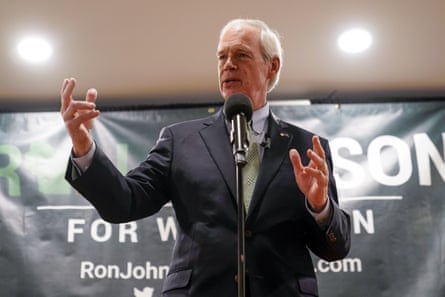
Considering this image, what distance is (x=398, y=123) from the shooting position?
141 inches

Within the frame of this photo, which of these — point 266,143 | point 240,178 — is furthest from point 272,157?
point 240,178

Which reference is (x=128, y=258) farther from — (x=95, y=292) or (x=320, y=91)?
(x=320, y=91)

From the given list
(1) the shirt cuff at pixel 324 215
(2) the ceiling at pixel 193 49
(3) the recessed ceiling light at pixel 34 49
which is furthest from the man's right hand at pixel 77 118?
(3) the recessed ceiling light at pixel 34 49

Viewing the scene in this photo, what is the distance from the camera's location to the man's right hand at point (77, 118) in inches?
53.5

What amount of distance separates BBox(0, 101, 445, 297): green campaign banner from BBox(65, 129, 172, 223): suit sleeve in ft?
5.94

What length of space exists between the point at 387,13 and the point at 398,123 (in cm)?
82

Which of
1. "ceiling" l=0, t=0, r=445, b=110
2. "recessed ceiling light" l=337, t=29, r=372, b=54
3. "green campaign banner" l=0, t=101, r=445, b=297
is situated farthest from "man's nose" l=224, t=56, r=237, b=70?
"green campaign banner" l=0, t=101, r=445, b=297

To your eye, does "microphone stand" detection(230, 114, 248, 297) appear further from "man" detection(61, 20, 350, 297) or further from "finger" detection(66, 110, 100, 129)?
"finger" detection(66, 110, 100, 129)

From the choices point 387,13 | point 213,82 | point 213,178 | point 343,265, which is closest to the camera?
point 213,178

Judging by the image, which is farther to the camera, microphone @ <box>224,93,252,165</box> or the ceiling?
the ceiling

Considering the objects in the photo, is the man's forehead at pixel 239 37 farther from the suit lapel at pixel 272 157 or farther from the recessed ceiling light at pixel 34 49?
the recessed ceiling light at pixel 34 49

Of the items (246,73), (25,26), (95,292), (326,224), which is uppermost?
(25,26)

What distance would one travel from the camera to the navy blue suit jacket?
1.40 meters

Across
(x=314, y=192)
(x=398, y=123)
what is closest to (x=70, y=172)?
(x=314, y=192)
